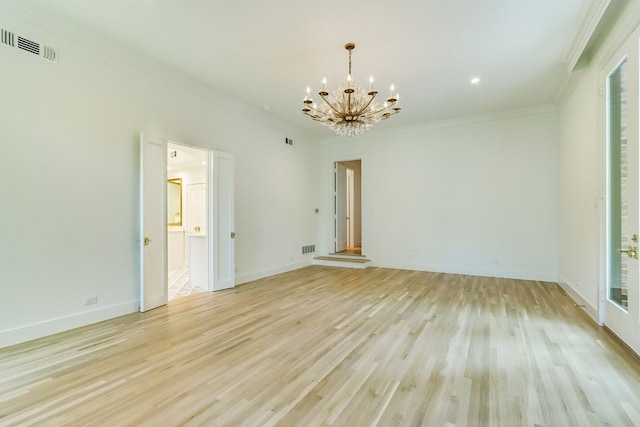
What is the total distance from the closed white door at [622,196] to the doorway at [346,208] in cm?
548

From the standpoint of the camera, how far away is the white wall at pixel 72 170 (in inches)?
118

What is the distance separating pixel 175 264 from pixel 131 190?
12.8 feet

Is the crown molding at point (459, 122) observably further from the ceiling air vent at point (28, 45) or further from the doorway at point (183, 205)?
the ceiling air vent at point (28, 45)

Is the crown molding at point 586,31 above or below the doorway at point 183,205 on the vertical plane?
above

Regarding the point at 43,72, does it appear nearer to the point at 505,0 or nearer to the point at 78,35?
the point at 78,35

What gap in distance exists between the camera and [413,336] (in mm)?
3162

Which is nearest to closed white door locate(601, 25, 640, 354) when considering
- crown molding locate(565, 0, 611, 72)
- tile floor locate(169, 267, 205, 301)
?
crown molding locate(565, 0, 611, 72)

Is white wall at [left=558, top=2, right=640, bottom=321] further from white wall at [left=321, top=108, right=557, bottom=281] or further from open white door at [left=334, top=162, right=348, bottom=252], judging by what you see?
open white door at [left=334, top=162, right=348, bottom=252]

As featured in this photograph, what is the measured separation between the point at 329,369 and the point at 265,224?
413cm

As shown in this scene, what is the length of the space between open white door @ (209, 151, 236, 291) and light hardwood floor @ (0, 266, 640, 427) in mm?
1010

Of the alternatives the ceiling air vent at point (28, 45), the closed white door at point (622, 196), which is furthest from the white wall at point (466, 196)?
the ceiling air vent at point (28, 45)

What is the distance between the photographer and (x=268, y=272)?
6.31 metres

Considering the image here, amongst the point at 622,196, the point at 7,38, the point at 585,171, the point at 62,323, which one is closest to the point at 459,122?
the point at 585,171

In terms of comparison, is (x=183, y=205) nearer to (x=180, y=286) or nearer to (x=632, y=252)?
(x=180, y=286)
